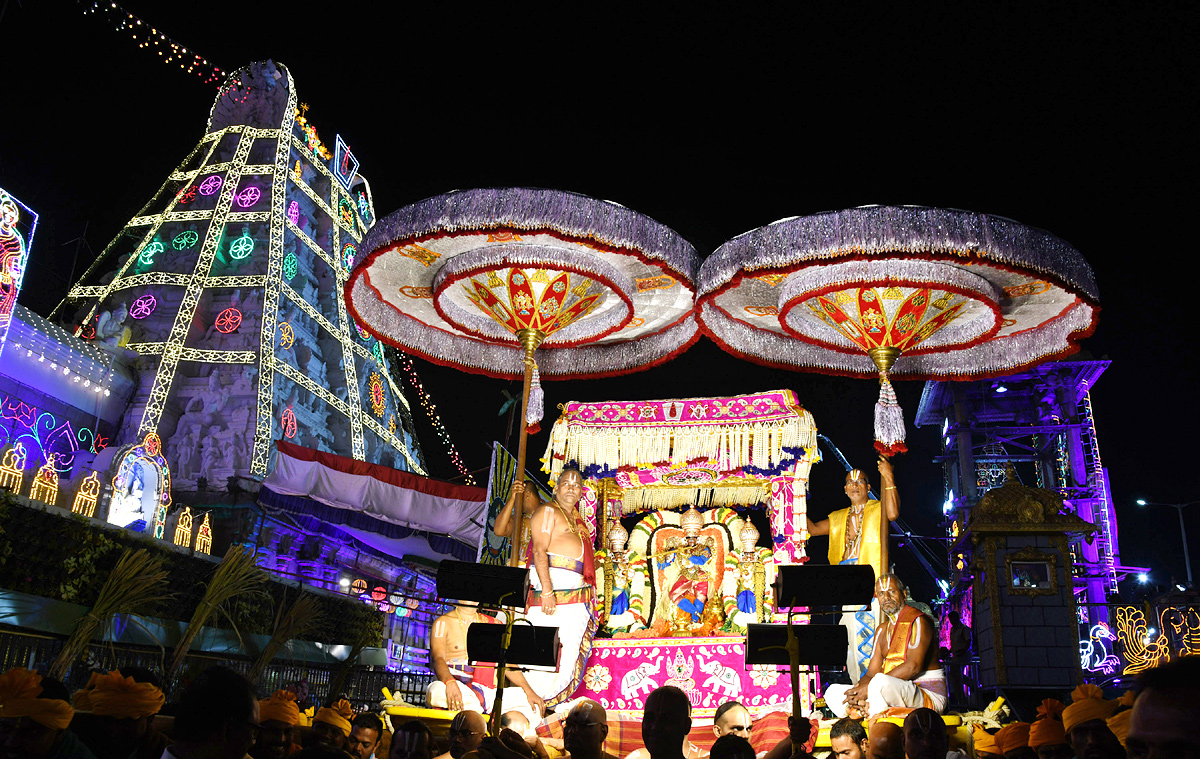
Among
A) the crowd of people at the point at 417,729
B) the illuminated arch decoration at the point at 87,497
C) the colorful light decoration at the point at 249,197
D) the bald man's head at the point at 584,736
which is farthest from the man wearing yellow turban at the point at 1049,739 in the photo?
the colorful light decoration at the point at 249,197

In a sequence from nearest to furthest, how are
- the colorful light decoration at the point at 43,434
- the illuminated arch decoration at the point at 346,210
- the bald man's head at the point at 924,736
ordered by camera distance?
the bald man's head at the point at 924,736 → the colorful light decoration at the point at 43,434 → the illuminated arch decoration at the point at 346,210

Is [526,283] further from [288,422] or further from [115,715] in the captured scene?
[288,422]

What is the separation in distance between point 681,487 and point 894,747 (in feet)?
20.0

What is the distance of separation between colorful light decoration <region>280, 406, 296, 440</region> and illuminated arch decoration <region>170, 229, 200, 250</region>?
5751mm

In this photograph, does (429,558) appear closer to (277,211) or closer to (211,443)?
(211,443)

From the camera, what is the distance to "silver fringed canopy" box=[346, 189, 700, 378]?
8.18m

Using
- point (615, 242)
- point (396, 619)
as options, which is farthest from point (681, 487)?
point (396, 619)

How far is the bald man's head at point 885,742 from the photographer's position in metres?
4.42

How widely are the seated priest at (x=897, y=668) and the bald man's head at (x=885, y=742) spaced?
2.40 m

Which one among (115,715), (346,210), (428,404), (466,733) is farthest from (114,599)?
(346,210)

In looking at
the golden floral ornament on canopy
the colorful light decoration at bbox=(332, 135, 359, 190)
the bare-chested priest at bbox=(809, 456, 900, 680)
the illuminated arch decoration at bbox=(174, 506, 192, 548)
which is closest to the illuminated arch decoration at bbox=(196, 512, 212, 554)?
the illuminated arch decoration at bbox=(174, 506, 192, 548)

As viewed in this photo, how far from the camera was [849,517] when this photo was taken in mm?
9188

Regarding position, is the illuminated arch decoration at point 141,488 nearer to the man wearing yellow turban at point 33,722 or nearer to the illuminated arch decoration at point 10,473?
the illuminated arch decoration at point 10,473

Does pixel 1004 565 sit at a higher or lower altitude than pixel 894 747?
higher
